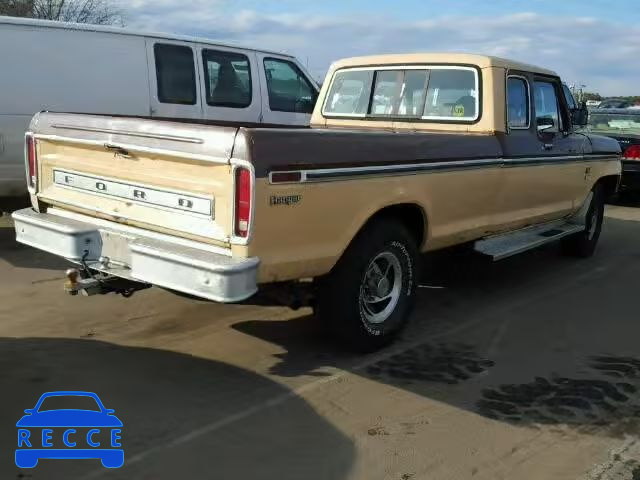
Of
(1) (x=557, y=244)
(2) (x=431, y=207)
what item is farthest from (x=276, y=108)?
(2) (x=431, y=207)

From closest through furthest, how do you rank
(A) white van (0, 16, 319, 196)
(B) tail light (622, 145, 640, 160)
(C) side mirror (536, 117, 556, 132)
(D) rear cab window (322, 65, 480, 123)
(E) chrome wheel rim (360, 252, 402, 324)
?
1. (E) chrome wheel rim (360, 252, 402, 324)
2. (D) rear cab window (322, 65, 480, 123)
3. (C) side mirror (536, 117, 556, 132)
4. (A) white van (0, 16, 319, 196)
5. (B) tail light (622, 145, 640, 160)

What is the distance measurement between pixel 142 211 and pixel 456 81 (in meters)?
3.02

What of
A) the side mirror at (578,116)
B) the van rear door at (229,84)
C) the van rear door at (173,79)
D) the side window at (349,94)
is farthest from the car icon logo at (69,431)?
the side mirror at (578,116)

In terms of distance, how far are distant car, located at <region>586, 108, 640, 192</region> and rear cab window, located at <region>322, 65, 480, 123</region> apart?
6.94 m

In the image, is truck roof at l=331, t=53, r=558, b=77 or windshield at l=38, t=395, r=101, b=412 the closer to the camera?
windshield at l=38, t=395, r=101, b=412

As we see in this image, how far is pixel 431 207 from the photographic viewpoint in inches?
191

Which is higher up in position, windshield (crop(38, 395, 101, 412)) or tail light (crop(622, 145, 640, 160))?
tail light (crop(622, 145, 640, 160))

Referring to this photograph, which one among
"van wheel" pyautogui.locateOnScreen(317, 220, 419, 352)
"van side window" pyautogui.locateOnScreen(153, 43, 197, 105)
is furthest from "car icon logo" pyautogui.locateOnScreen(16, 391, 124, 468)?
"van side window" pyautogui.locateOnScreen(153, 43, 197, 105)

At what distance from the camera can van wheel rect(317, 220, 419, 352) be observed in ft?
14.1

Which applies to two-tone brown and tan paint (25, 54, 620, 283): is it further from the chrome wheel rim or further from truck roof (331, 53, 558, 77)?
the chrome wheel rim

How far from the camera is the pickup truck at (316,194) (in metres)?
3.58

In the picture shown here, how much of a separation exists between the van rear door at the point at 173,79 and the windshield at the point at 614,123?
332 inches

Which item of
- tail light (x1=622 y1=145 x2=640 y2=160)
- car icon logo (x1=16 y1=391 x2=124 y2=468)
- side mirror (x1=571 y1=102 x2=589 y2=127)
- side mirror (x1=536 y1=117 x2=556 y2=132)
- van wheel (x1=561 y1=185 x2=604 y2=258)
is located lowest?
car icon logo (x1=16 y1=391 x2=124 y2=468)

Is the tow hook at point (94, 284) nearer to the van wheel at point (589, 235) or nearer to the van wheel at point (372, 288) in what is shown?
the van wheel at point (372, 288)
